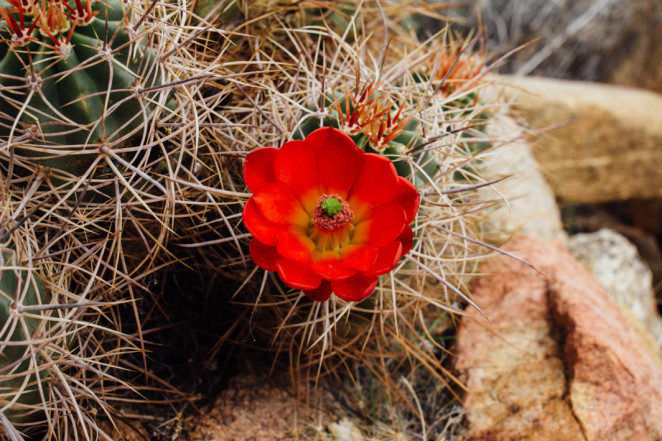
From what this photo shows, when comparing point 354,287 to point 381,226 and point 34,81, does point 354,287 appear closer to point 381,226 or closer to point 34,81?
point 381,226

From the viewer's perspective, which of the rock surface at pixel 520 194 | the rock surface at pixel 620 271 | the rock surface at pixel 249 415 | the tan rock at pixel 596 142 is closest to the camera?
the rock surface at pixel 249 415

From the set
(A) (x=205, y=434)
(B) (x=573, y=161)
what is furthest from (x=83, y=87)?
(B) (x=573, y=161)

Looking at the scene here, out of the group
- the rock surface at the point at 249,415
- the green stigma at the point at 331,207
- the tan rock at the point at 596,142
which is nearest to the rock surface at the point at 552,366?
the rock surface at the point at 249,415

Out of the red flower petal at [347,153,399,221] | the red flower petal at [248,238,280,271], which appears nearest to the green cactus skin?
the red flower petal at [248,238,280,271]

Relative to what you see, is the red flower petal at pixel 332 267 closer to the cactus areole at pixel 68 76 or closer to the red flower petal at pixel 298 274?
the red flower petal at pixel 298 274

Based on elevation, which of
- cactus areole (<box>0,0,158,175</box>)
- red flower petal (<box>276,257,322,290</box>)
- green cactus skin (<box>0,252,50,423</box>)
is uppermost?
cactus areole (<box>0,0,158,175</box>)

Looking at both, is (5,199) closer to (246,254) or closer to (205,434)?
(246,254)

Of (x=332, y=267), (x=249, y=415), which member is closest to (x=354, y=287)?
(x=332, y=267)

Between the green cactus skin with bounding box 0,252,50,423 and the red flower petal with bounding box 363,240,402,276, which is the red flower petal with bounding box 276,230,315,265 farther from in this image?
the green cactus skin with bounding box 0,252,50,423
